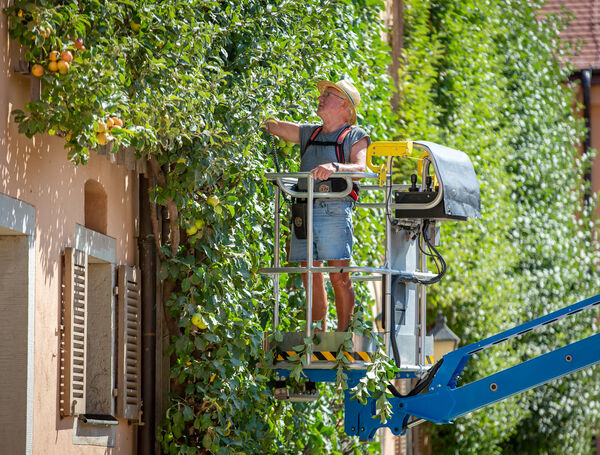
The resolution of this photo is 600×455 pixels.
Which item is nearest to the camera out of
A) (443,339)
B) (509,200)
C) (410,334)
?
(410,334)

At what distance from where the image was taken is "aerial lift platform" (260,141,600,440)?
787cm

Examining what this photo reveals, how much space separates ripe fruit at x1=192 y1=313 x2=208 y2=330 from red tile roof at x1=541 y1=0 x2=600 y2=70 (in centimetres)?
1638

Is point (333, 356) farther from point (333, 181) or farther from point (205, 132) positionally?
point (205, 132)

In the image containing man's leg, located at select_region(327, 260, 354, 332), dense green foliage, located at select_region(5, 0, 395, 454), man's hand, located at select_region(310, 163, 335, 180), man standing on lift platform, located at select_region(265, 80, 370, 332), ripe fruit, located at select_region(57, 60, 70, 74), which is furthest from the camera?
man's leg, located at select_region(327, 260, 354, 332)

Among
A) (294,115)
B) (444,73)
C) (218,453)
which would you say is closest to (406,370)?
(218,453)

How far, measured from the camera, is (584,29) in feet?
81.7

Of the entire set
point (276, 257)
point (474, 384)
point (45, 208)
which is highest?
point (45, 208)

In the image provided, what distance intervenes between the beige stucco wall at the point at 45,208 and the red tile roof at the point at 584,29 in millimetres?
16969

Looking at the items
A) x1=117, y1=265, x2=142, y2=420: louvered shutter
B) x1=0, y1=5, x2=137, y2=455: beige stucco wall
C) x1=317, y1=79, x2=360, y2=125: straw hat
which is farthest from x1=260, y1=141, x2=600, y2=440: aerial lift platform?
x1=0, y1=5, x2=137, y2=455: beige stucco wall

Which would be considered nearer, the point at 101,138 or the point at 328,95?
the point at 101,138

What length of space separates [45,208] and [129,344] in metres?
1.45

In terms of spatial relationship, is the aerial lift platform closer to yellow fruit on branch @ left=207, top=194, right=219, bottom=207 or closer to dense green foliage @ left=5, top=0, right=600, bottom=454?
dense green foliage @ left=5, top=0, right=600, bottom=454

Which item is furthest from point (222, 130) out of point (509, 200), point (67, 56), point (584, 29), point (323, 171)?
point (584, 29)

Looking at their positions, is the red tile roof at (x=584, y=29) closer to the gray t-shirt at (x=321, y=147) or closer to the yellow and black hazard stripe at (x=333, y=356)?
the gray t-shirt at (x=321, y=147)
